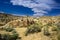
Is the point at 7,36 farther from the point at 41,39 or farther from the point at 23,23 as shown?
the point at 23,23

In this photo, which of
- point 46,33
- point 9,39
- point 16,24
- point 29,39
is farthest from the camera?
point 16,24

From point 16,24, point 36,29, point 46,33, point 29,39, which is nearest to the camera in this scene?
point 29,39

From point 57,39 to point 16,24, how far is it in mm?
11343

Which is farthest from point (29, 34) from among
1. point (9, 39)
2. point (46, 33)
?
point (9, 39)

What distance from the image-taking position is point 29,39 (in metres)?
16.5

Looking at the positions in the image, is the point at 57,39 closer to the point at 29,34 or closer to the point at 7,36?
the point at 29,34

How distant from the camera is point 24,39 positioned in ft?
54.1

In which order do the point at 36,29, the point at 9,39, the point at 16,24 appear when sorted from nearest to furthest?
the point at 9,39, the point at 36,29, the point at 16,24

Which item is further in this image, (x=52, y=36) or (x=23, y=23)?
(x=23, y=23)

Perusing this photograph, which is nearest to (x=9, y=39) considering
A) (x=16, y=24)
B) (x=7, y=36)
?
(x=7, y=36)

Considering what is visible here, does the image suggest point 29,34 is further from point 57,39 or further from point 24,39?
point 57,39

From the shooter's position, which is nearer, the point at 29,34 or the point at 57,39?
the point at 57,39

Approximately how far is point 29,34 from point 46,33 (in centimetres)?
200

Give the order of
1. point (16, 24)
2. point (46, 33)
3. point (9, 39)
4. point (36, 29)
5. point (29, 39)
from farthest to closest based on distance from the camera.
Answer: point (16, 24) < point (36, 29) < point (46, 33) < point (29, 39) < point (9, 39)
